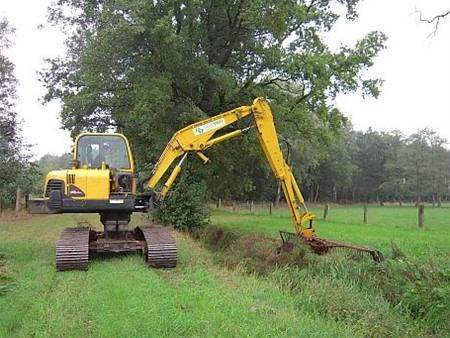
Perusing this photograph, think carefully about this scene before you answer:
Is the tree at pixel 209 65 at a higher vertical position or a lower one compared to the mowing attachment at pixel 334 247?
higher

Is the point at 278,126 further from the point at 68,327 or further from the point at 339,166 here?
the point at 339,166

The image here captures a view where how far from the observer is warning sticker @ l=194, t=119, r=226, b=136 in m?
12.1

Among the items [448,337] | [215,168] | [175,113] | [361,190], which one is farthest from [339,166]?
[448,337]

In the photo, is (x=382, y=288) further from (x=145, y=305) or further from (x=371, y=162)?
(x=371, y=162)

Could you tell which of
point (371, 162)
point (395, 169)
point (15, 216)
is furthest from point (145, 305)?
point (371, 162)

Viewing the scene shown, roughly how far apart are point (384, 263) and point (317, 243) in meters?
2.21

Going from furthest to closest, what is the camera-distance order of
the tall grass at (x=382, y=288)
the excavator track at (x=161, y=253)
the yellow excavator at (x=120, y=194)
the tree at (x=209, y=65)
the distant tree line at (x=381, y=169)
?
the distant tree line at (x=381, y=169)
the tree at (x=209, y=65)
the yellow excavator at (x=120, y=194)
the excavator track at (x=161, y=253)
the tall grass at (x=382, y=288)

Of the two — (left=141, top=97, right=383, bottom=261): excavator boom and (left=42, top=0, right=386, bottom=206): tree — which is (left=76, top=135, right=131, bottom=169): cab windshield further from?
(left=42, top=0, right=386, bottom=206): tree

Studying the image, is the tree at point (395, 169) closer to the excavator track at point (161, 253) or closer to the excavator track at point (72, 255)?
the excavator track at point (161, 253)

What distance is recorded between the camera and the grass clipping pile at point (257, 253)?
1105cm

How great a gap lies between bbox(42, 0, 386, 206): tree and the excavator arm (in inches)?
209

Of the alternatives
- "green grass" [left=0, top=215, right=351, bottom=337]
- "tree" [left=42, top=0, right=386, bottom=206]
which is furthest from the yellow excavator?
"tree" [left=42, top=0, right=386, bottom=206]

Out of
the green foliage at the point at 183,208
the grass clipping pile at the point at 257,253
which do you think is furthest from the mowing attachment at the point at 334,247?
the green foliage at the point at 183,208

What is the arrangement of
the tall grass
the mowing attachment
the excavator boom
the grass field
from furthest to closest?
1. the excavator boom
2. the mowing attachment
3. the tall grass
4. the grass field
